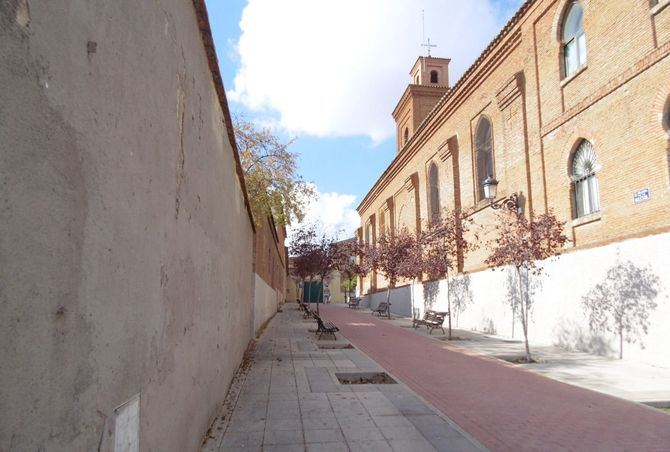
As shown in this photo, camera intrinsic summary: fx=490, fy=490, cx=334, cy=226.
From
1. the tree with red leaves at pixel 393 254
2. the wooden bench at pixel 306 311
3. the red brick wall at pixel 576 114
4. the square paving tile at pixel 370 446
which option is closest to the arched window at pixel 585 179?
the red brick wall at pixel 576 114

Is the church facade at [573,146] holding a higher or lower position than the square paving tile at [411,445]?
higher

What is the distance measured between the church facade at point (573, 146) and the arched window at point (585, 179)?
0.03 m

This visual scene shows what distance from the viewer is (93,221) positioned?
1742 millimetres

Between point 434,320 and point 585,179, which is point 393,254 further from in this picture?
point 585,179

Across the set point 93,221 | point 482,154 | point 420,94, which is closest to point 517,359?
point 93,221

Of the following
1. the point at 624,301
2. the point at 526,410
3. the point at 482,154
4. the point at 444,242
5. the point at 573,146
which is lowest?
the point at 526,410

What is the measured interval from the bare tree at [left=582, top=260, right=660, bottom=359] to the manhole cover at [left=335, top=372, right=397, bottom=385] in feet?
18.0

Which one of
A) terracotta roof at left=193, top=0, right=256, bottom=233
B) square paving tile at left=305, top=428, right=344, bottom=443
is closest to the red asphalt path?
square paving tile at left=305, top=428, right=344, bottom=443

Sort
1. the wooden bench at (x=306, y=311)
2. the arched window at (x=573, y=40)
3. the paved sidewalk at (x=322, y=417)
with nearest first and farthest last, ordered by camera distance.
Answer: the paved sidewalk at (x=322, y=417)
the arched window at (x=573, y=40)
the wooden bench at (x=306, y=311)

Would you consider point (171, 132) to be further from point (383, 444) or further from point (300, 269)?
point (300, 269)

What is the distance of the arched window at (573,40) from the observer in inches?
520

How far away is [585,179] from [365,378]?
27.5 ft

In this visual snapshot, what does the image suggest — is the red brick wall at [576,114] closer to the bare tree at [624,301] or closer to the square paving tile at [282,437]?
the bare tree at [624,301]

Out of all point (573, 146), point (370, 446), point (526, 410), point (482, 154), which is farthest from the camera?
point (482, 154)
